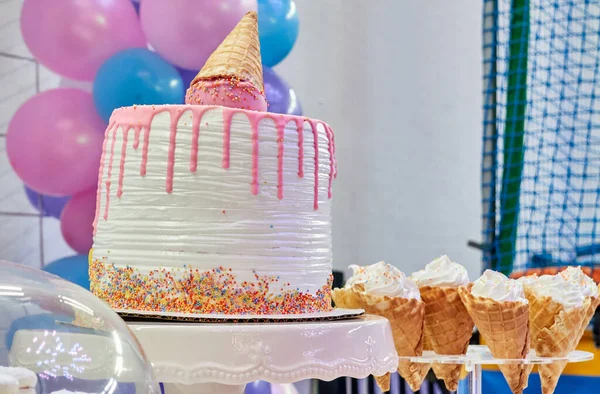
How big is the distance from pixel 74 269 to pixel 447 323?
3.90ft

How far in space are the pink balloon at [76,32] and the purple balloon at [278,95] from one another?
1.54 feet

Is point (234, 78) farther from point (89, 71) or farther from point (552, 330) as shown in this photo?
point (89, 71)

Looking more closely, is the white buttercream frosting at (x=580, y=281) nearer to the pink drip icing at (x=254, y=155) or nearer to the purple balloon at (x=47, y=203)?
the pink drip icing at (x=254, y=155)

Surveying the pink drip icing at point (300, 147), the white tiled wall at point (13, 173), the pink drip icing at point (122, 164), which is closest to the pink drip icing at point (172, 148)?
the pink drip icing at point (122, 164)

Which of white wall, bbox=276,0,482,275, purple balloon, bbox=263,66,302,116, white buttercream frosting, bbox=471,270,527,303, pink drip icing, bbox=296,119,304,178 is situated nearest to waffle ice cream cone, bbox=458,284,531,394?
white buttercream frosting, bbox=471,270,527,303

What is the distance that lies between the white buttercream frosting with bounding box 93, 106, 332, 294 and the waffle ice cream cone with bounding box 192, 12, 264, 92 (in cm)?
15

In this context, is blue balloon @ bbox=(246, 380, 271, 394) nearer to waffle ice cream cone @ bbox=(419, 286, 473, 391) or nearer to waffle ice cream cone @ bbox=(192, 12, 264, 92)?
waffle ice cream cone @ bbox=(419, 286, 473, 391)

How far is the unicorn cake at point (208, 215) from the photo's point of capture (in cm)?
137

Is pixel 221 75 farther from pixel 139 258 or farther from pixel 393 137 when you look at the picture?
pixel 393 137

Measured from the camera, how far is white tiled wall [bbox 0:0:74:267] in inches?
116

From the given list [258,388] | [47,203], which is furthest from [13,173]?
[258,388]

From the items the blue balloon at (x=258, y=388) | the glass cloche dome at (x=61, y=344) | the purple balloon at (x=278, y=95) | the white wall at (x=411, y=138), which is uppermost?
the glass cloche dome at (x=61, y=344)

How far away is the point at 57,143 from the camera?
2.37 m

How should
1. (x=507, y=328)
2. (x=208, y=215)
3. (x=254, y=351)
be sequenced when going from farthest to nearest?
(x=507, y=328) < (x=208, y=215) < (x=254, y=351)
